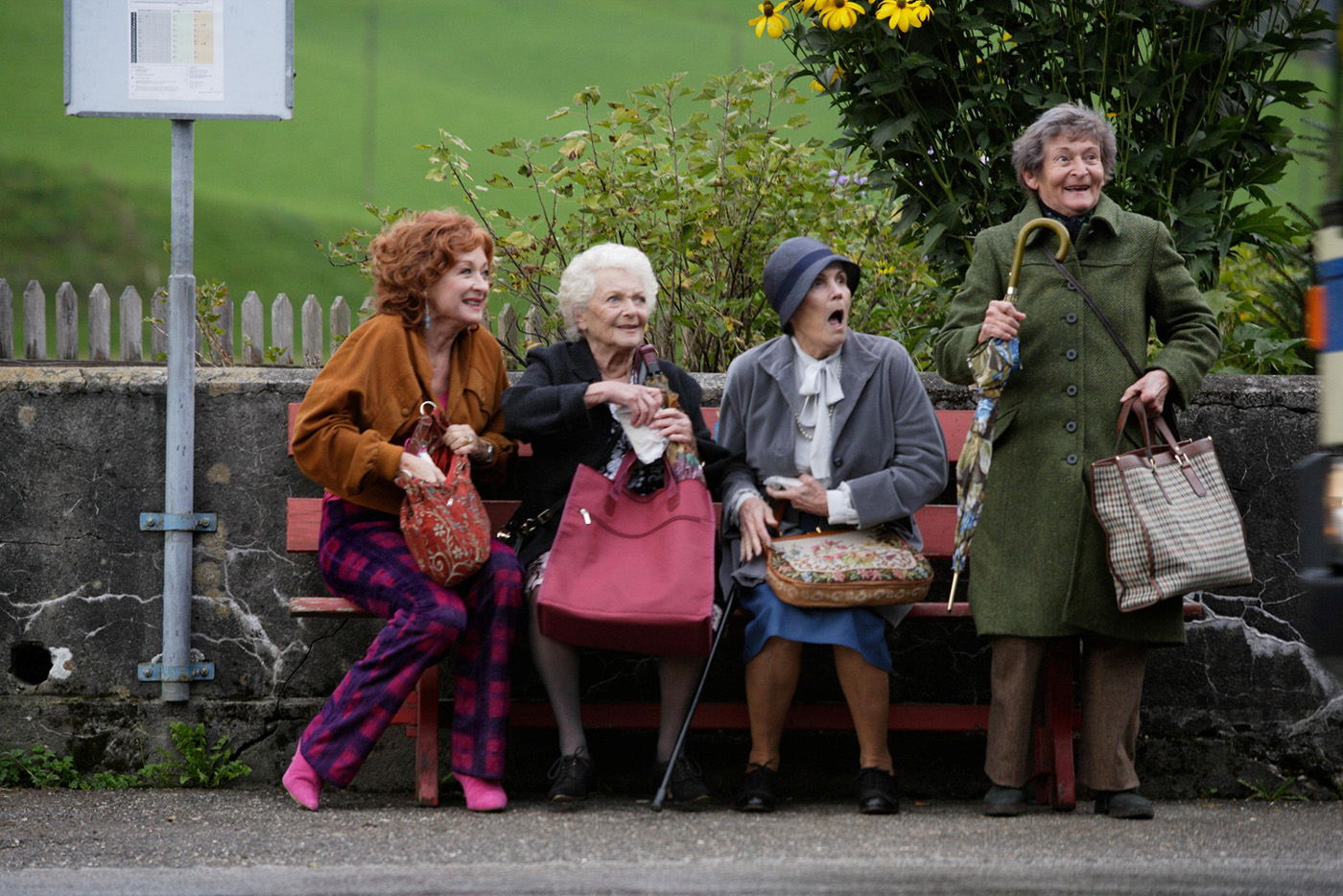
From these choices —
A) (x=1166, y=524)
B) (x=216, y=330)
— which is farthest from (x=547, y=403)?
(x=216, y=330)

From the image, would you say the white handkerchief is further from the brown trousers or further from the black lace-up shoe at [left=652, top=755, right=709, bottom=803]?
the brown trousers

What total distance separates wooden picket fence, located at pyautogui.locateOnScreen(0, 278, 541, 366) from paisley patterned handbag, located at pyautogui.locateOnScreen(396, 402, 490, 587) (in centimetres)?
151

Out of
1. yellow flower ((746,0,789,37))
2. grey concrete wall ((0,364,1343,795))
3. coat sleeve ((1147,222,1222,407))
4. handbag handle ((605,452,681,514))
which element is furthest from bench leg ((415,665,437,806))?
yellow flower ((746,0,789,37))

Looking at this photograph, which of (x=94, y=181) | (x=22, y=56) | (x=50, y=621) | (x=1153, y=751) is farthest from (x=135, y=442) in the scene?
(x=22, y=56)

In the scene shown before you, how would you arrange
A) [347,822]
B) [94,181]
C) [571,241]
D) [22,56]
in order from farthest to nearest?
[22,56] → [94,181] → [571,241] → [347,822]

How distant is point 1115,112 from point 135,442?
352 cm

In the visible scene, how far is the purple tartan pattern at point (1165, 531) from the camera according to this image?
387cm

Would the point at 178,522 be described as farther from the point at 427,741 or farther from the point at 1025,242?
the point at 1025,242

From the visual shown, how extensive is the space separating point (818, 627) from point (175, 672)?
2.09 metres

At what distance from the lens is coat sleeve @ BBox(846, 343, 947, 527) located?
4.13 meters

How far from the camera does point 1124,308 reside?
420 centimetres

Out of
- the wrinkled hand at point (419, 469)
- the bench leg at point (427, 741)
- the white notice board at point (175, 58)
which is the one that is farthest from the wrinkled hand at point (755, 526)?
the white notice board at point (175, 58)

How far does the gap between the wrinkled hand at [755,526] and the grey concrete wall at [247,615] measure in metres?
0.69

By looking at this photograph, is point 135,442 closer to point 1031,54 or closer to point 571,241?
point 571,241
